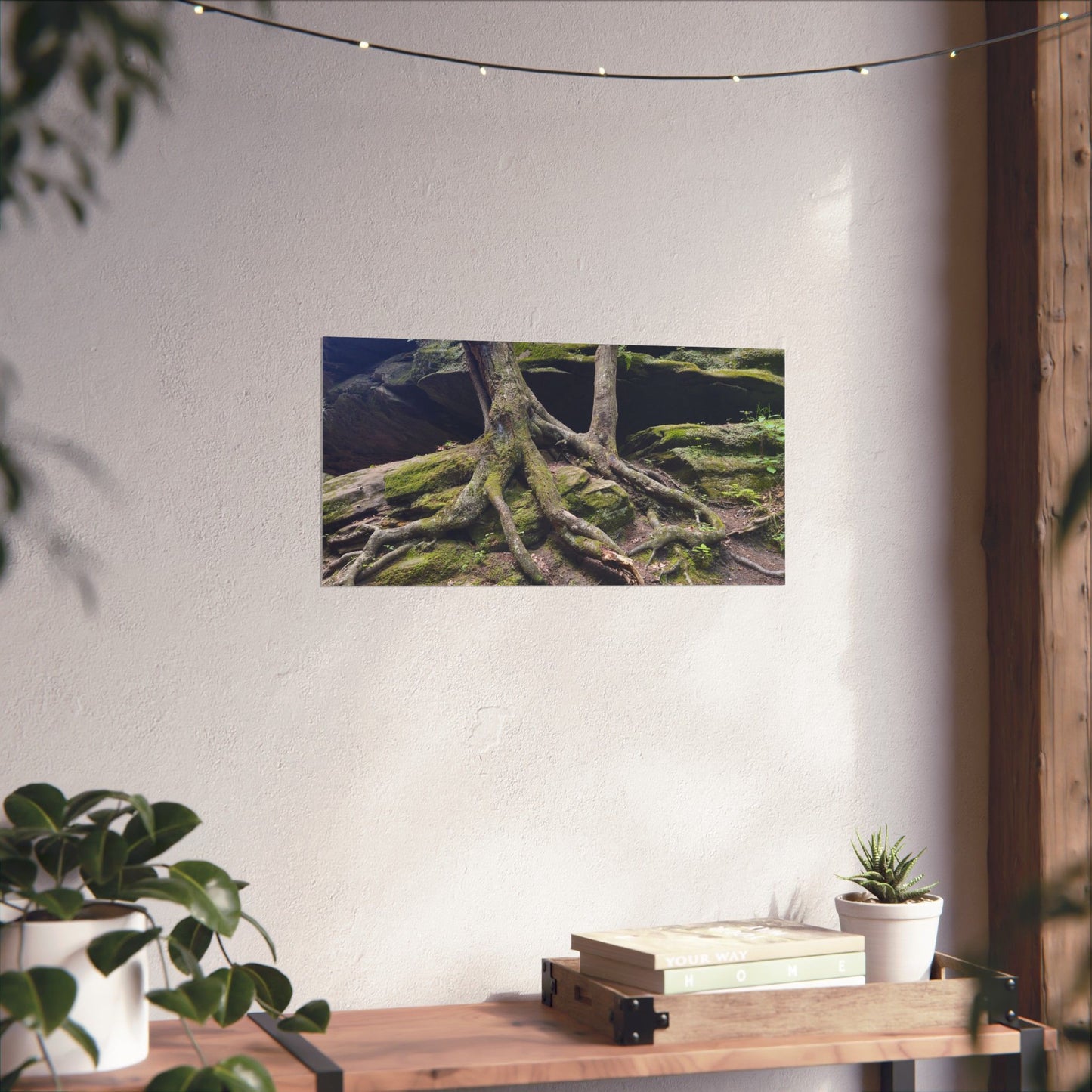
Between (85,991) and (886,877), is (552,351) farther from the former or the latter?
(85,991)

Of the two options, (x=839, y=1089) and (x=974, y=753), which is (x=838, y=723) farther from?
(x=839, y=1089)

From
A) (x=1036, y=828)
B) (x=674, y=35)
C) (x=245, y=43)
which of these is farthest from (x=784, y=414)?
(x=245, y=43)

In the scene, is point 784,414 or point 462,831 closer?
point 462,831

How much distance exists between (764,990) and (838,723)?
1.81 ft

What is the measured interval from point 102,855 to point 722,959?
0.87 meters

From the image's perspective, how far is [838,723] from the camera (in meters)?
2.17

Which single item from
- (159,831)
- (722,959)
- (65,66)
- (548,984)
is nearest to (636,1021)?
(722,959)

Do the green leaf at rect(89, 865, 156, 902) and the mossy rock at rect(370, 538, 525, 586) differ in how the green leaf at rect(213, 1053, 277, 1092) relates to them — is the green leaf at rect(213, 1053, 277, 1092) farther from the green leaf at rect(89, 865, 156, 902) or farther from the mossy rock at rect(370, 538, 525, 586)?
the mossy rock at rect(370, 538, 525, 586)

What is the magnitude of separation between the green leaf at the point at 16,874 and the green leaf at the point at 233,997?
0.26m

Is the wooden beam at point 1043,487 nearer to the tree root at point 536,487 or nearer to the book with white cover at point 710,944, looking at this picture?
the book with white cover at point 710,944

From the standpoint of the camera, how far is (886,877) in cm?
202

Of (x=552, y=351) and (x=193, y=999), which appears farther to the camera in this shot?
(x=552, y=351)

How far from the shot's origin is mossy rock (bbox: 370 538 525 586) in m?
2.03

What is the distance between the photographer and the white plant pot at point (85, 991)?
1.52m
